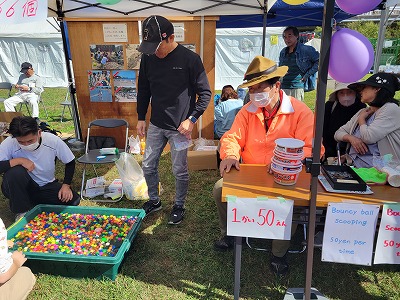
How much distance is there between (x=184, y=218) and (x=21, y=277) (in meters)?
1.63

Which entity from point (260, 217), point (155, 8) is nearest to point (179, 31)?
point (155, 8)

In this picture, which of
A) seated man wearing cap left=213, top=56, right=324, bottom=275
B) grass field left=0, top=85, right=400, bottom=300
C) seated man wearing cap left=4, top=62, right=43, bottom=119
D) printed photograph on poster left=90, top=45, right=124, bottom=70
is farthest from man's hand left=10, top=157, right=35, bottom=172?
seated man wearing cap left=4, top=62, right=43, bottom=119

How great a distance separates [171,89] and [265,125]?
95cm

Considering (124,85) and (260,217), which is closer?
(260,217)

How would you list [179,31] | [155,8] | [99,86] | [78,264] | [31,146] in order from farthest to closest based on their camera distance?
[99,86] → [179,31] → [155,8] → [31,146] → [78,264]

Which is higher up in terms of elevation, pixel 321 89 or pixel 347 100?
pixel 321 89

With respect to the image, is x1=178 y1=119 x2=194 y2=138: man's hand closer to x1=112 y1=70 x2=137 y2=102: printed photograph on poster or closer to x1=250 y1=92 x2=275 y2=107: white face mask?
x1=250 y1=92 x2=275 y2=107: white face mask

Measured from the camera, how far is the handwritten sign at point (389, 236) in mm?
1671

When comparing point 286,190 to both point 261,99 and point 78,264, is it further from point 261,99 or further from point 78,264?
point 78,264

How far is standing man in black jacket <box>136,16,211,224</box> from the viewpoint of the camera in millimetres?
2651

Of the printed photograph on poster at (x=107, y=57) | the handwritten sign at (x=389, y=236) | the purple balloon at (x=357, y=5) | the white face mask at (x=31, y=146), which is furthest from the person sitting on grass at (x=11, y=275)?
the printed photograph on poster at (x=107, y=57)

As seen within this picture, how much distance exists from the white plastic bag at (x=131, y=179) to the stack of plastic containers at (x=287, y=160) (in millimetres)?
2134

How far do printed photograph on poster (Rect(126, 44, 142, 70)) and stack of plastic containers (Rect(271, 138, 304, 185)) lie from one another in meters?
3.88

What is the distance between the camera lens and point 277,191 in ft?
6.09
